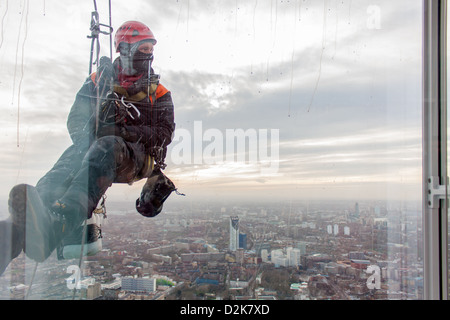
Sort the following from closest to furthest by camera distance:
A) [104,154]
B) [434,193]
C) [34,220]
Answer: [34,220], [104,154], [434,193]

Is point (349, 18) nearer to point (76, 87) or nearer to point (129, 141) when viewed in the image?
point (129, 141)

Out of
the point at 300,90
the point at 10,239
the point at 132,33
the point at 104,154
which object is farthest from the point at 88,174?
the point at 300,90

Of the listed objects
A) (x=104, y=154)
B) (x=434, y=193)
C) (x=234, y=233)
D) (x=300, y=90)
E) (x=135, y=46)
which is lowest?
(x=234, y=233)

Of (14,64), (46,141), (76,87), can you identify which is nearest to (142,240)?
(46,141)

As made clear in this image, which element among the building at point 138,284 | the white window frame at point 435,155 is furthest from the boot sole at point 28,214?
the white window frame at point 435,155

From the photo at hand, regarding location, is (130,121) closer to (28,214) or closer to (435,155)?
(28,214)

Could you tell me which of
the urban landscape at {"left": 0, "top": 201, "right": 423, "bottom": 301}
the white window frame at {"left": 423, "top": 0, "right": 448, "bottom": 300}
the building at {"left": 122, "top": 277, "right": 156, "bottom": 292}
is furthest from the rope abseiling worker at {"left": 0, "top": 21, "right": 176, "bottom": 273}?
the white window frame at {"left": 423, "top": 0, "right": 448, "bottom": 300}
